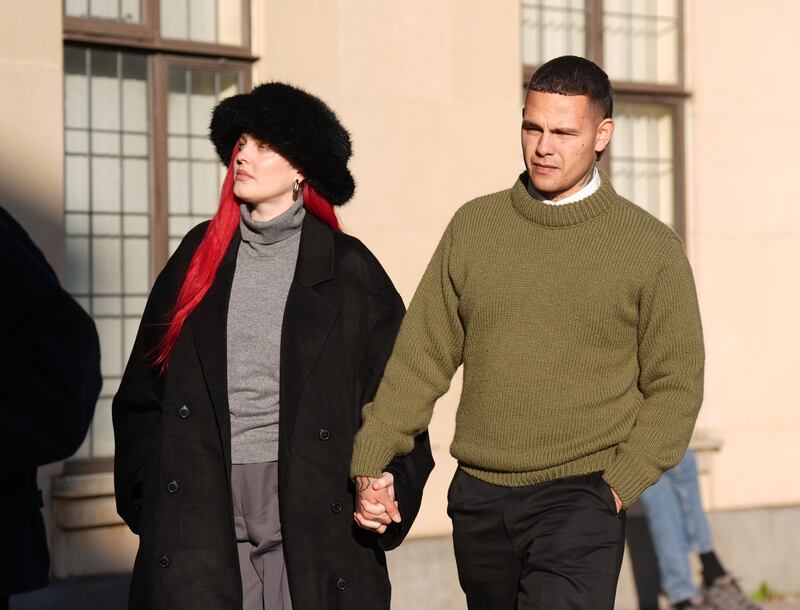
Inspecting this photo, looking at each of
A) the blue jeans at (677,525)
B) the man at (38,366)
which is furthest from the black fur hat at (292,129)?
the blue jeans at (677,525)

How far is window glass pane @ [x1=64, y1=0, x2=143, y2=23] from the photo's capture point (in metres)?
6.60

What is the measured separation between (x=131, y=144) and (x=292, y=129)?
2.88m

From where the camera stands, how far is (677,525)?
7.41 meters

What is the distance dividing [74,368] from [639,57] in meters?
6.19

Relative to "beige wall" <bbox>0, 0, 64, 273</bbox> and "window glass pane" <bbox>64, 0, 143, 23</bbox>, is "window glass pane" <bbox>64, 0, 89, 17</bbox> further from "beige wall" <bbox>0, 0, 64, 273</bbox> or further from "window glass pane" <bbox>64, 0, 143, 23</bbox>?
"beige wall" <bbox>0, 0, 64, 273</bbox>

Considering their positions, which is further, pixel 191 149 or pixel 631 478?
pixel 191 149

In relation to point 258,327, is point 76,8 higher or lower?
higher

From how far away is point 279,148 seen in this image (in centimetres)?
418

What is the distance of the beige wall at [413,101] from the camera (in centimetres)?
702

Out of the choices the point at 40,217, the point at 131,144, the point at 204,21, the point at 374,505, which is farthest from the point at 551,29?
the point at 374,505

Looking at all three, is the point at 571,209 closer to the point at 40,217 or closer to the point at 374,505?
the point at 374,505

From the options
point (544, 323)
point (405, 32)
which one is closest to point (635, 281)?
point (544, 323)

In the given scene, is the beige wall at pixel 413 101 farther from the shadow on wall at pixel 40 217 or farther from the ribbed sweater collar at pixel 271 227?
the ribbed sweater collar at pixel 271 227

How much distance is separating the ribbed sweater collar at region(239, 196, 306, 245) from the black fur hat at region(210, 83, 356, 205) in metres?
0.14
